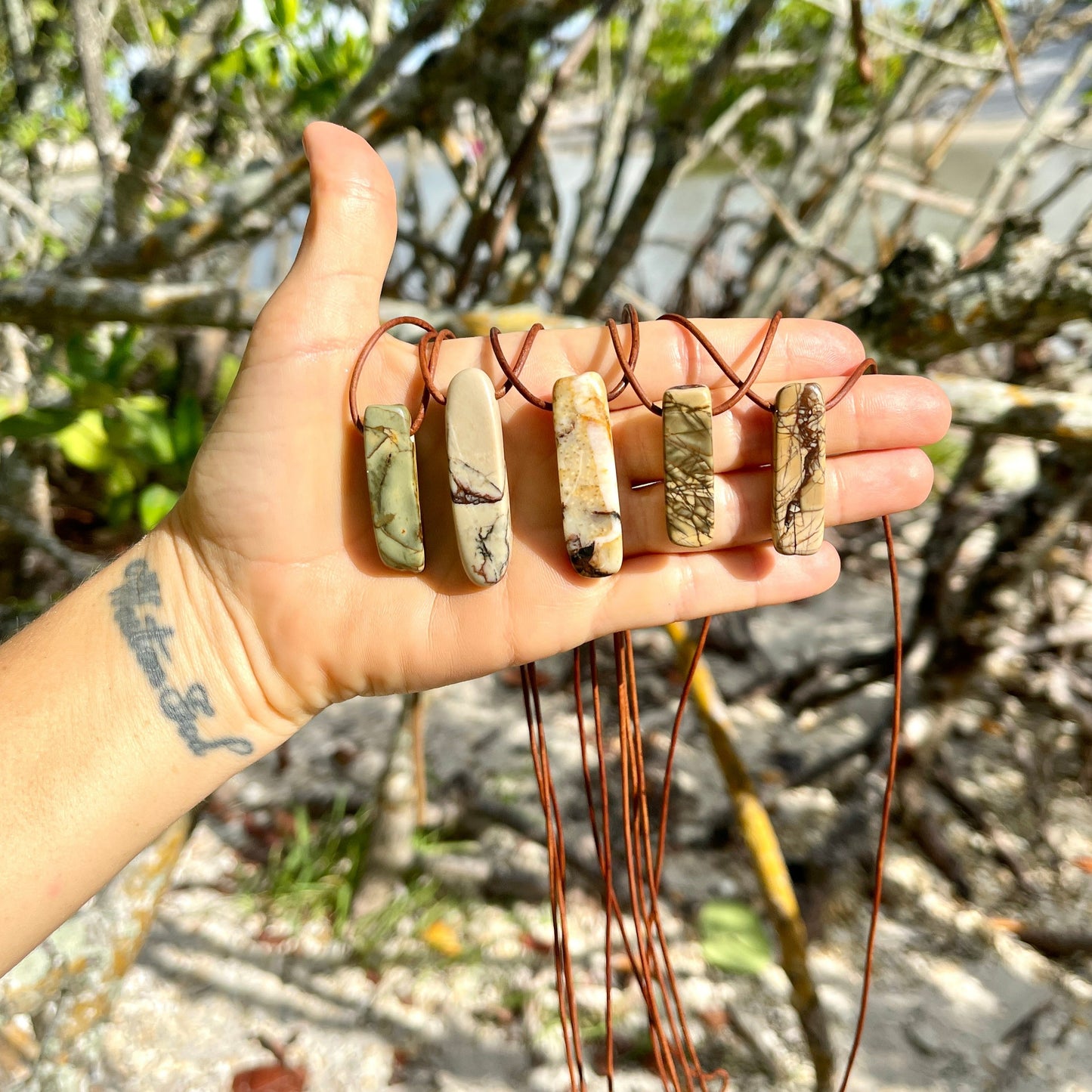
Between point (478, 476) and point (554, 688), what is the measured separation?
1699 mm

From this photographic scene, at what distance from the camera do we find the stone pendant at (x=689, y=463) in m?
0.96

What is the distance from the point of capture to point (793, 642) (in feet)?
8.93

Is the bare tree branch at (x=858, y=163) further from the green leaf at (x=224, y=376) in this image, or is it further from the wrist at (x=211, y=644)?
the green leaf at (x=224, y=376)

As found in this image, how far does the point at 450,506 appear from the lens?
1.10 meters

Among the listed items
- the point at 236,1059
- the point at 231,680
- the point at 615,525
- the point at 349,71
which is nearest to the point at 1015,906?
the point at 615,525

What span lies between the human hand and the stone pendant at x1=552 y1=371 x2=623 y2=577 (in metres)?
0.10

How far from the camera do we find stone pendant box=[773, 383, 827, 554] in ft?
Answer: 3.13

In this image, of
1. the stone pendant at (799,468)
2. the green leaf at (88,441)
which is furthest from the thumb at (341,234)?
the green leaf at (88,441)

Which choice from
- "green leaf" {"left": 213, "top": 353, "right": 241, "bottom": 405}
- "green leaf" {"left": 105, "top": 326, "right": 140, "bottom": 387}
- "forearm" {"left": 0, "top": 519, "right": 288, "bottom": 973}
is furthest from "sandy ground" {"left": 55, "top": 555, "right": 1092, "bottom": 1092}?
"green leaf" {"left": 213, "top": 353, "right": 241, "bottom": 405}

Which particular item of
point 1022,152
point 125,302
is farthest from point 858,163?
point 125,302

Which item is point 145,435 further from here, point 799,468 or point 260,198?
point 799,468

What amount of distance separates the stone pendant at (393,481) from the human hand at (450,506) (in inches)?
2.8

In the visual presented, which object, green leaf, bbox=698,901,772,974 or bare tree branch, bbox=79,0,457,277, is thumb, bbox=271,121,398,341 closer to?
bare tree branch, bbox=79,0,457,277

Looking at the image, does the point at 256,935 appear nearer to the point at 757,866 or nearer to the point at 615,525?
the point at 757,866
